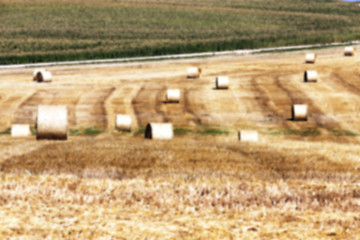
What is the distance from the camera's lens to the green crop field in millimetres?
70812

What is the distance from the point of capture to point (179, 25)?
303 feet

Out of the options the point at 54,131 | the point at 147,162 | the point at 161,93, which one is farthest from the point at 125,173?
the point at 161,93

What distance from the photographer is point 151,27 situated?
292 ft

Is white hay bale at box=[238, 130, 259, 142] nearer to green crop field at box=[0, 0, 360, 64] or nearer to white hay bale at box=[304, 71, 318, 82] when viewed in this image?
white hay bale at box=[304, 71, 318, 82]

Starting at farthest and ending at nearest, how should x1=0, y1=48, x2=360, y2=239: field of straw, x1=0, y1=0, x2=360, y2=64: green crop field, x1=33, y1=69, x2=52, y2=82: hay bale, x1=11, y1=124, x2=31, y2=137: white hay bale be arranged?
x1=0, y1=0, x2=360, y2=64: green crop field, x1=33, y1=69, x2=52, y2=82: hay bale, x1=11, y1=124, x2=31, y2=137: white hay bale, x1=0, y1=48, x2=360, y2=239: field of straw

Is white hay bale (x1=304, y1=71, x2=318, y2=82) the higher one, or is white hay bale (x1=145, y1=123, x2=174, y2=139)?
white hay bale (x1=145, y1=123, x2=174, y2=139)

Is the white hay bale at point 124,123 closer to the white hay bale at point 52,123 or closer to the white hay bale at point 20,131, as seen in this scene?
the white hay bale at point 20,131

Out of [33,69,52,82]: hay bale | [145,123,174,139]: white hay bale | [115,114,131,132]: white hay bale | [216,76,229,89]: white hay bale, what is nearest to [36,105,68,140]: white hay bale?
[145,123,174,139]: white hay bale

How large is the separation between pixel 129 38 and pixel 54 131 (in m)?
60.6

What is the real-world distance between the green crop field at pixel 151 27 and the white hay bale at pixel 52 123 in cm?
4416

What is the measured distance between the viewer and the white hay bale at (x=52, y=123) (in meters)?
20.5

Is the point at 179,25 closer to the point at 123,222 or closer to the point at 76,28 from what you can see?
the point at 76,28

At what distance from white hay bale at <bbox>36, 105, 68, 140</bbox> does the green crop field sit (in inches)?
1739

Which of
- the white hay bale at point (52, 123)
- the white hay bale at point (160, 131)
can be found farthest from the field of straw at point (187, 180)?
the white hay bale at point (160, 131)
